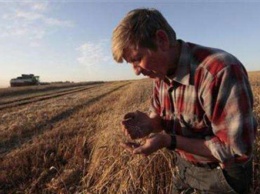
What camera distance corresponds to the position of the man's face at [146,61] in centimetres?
221

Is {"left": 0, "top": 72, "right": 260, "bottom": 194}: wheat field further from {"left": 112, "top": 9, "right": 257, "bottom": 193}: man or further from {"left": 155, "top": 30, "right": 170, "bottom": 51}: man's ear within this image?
{"left": 155, "top": 30, "right": 170, "bottom": 51}: man's ear

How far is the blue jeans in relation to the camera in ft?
7.27

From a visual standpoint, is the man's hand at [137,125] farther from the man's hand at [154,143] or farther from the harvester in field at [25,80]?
the harvester in field at [25,80]

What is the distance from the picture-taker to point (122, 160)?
4109 mm

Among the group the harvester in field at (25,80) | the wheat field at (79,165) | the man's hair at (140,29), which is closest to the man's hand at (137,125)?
the man's hair at (140,29)

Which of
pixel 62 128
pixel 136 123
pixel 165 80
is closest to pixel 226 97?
pixel 165 80

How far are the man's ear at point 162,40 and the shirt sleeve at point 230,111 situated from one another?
1.02ft

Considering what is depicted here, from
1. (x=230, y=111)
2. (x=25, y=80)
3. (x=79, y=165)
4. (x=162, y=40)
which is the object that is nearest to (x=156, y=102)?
(x=162, y=40)

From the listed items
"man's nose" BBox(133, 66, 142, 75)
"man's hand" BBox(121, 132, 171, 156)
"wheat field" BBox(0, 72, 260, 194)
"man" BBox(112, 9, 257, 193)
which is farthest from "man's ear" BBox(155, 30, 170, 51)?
"wheat field" BBox(0, 72, 260, 194)

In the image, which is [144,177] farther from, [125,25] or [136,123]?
[125,25]

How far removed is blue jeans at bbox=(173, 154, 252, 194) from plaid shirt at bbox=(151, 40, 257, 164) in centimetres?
8

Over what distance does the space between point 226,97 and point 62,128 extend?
7.26 m

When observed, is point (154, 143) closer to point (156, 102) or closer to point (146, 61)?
point (146, 61)

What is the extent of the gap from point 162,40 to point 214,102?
47 cm
